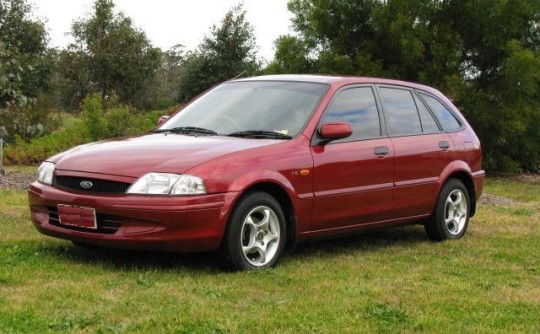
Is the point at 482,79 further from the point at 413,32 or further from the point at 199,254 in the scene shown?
the point at 199,254

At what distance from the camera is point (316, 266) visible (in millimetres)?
6344

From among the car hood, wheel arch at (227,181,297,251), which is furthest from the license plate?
wheel arch at (227,181,297,251)

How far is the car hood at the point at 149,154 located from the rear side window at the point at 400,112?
159 centimetres

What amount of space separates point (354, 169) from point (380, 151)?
0.43 m

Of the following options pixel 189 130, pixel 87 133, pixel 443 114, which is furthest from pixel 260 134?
pixel 87 133

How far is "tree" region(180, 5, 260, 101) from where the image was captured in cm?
3762

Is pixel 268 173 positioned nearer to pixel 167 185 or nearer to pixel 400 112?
pixel 167 185

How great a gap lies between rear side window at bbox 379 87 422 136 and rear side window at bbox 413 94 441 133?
70 mm

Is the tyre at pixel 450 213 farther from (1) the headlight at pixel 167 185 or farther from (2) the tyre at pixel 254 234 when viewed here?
(1) the headlight at pixel 167 185

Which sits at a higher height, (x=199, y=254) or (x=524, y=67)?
(x=524, y=67)

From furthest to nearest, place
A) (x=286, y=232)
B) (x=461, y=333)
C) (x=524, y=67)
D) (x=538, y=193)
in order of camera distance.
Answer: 1. (x=524, y=67)
2. (x=538, y=193)
3. (x=286, y=232)
4. (x=461, y=333)

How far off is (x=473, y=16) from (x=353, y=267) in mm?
15152

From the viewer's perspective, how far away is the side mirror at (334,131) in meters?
6.43

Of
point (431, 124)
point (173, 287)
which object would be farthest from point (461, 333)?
point (431, 124)
